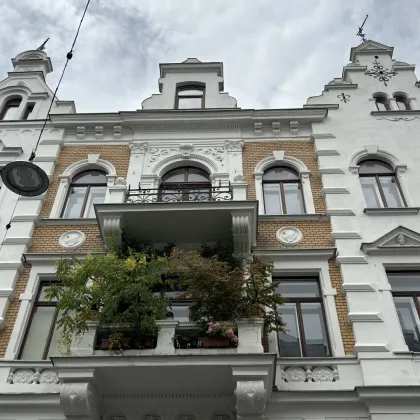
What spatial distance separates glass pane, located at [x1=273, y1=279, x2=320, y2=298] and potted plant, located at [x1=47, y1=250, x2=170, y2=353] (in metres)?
2.95

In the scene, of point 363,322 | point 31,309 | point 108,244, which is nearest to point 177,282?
point 108,244

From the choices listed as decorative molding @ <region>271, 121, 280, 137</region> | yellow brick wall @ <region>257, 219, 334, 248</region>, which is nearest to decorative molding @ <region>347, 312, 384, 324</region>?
yellow brick wall @ <region>257, 219, 334, 248</region>

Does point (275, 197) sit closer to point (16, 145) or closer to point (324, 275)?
point (324, 275)

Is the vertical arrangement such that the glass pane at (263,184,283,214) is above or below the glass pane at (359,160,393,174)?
below

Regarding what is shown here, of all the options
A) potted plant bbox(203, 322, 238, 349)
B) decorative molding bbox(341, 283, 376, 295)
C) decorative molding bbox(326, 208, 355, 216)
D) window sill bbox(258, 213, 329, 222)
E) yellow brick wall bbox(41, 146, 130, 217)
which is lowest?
potted plant bbox(203, 322, 238, 349)

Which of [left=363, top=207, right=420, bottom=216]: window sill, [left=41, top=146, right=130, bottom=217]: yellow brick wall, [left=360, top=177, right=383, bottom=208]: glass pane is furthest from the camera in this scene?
[left=41, top=146, right=130, bottom=217]: yellow brick wall

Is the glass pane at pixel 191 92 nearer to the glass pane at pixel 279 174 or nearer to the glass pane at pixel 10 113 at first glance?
the glass pane at pixel 279 174

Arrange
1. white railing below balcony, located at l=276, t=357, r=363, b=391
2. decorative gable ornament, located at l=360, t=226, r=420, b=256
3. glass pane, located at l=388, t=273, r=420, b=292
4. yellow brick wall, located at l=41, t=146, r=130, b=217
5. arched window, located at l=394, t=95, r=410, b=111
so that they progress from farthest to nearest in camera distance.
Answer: arched window, located at l=394, t=95, r=410, b=111 → yellow brick wall, located at l=41, t=146, r=130, b=217 → decorative gable ornament, located at l=360, t=226, r=420, b=256 → glass pane, located at l=388, t=273, r=420, b=292 → white railing below balcony, located at l=276, t=357, r=363, b=391

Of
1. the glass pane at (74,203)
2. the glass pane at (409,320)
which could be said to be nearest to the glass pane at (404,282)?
the glass pane at (409,320)

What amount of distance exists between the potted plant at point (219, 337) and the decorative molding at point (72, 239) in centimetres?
478

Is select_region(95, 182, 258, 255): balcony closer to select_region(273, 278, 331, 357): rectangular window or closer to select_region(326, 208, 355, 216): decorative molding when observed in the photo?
select_region(273, 278, 331, 357): rectangular window

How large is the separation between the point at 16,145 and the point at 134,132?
343 cm

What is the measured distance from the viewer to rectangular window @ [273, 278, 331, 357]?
11.5 m

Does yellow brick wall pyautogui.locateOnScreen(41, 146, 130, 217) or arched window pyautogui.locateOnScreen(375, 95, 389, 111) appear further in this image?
arched window pyautogui.locateOnScreen(375, 95, 389, 111)
